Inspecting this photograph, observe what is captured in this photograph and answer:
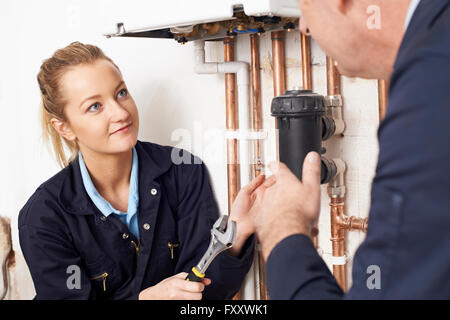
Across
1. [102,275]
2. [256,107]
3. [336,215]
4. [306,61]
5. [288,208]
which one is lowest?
[102,275]

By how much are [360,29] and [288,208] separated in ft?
0.80

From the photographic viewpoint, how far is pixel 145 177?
1.28 metres

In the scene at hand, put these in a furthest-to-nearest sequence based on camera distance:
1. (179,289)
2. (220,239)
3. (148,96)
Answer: (148,96)
(179,289)
(220,239)

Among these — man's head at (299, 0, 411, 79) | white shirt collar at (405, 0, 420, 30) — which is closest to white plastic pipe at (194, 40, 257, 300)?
man's head at (299, 0, 411, 79)

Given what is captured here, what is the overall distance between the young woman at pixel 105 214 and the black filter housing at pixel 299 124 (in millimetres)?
154

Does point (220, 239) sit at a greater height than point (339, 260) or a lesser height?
greater

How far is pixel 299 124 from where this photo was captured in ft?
3.25

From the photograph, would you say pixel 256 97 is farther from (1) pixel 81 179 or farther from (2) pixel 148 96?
(1) pixel 81 179

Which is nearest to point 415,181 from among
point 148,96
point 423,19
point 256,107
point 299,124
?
point 423,19

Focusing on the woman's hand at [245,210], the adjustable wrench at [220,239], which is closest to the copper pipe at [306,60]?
the woman's hand at [245,210]

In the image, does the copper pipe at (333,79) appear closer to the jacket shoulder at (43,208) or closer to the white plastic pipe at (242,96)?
the white plastic pipe at (242,96)

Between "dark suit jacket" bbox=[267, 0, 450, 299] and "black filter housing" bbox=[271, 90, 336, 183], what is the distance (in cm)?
47
